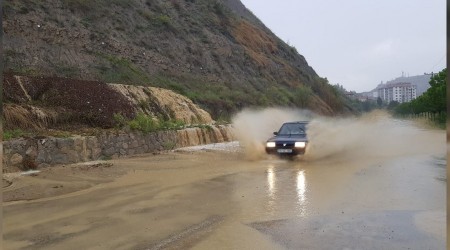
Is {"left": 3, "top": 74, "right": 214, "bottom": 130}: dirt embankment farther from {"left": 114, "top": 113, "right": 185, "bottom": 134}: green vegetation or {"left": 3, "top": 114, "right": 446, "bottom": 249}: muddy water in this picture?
{"left": 3, "top": 114, "right": 446, "bottom": 249}: muddy water

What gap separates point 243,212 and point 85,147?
299 inches

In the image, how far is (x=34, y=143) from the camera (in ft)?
37.8

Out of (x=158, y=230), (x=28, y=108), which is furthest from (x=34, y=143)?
(x=158, y=230)

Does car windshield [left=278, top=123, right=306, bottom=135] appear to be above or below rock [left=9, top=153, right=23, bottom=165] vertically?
above

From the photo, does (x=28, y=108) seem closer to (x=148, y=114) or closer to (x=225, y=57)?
(x=148, y=114)

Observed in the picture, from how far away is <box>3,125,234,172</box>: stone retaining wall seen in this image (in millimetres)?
11063

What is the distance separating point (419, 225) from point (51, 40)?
77.4 feet

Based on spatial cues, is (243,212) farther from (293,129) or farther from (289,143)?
(293,129)

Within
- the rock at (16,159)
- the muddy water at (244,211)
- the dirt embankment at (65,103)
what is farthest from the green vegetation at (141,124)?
the rock at (16,159)

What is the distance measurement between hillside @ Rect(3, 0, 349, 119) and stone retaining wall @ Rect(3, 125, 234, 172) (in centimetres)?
589

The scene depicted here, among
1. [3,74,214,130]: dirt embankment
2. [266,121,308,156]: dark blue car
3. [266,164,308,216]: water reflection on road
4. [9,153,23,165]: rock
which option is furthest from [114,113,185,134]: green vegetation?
[266,164,308,216]: water reflection on road

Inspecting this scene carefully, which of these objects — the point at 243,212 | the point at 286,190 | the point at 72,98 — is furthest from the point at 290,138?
the point at 243,212

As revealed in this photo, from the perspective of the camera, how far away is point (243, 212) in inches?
286

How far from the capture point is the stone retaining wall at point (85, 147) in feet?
36.3
